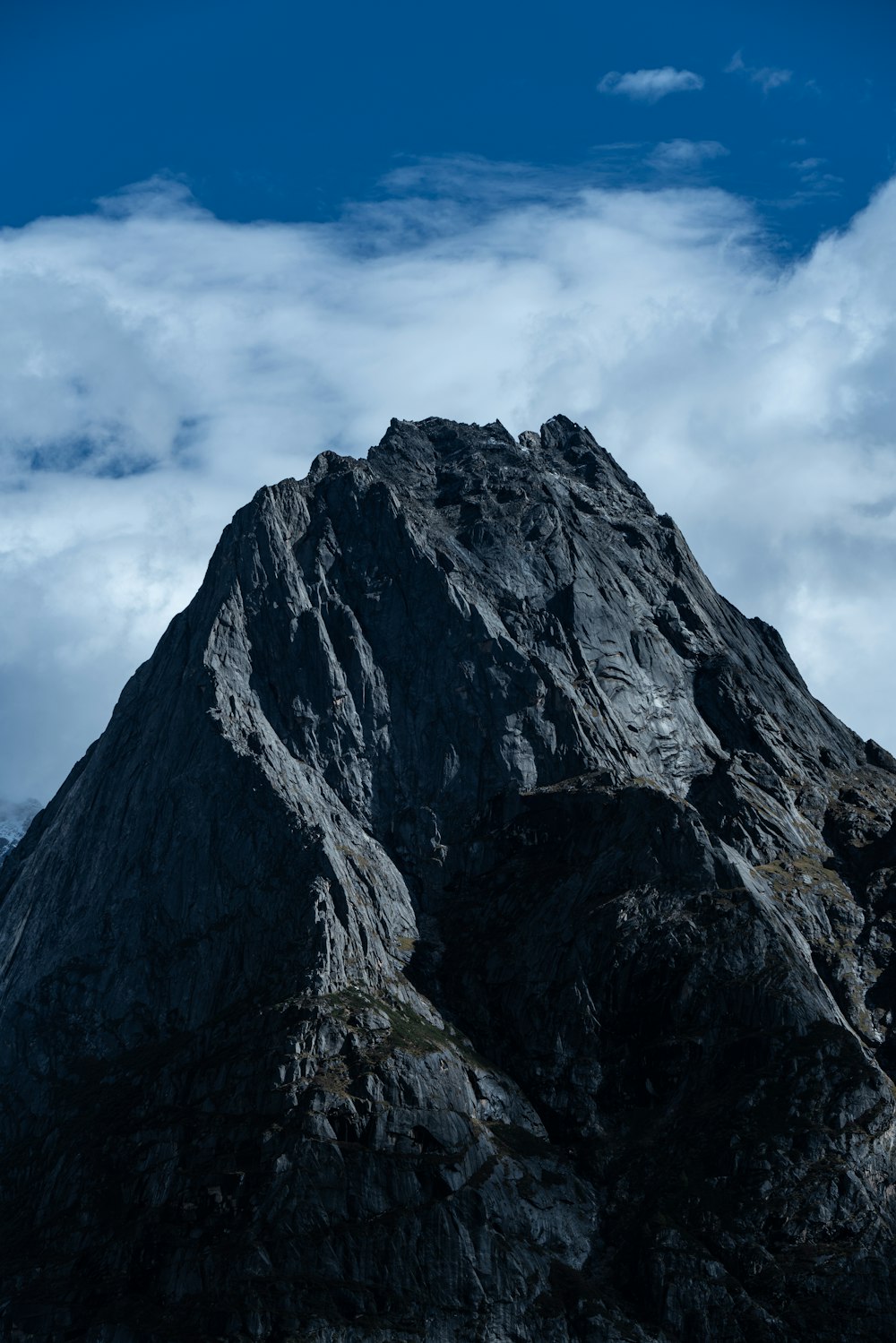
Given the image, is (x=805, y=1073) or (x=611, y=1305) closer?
(x=611, y=1305)

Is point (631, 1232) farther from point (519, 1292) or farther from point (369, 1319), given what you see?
point (369, 1319)

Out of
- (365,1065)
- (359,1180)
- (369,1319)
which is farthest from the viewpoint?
(365,1065)

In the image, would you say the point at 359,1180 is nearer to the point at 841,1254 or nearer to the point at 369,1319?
the point at 369,1319

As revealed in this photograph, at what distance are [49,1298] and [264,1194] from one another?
85.8 feet

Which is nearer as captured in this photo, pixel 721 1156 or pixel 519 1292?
pixel 519 1292

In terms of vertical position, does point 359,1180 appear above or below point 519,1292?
above

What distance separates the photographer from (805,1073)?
196625 mm

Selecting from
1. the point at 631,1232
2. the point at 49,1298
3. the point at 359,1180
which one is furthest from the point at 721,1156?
the point at 49,1298

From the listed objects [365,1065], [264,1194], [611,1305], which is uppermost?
[365,1065]

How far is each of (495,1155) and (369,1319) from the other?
27.1 m

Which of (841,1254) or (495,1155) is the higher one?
(495,1155)

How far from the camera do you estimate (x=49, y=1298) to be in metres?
183

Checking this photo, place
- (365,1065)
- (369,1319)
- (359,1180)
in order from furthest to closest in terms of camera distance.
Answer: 1. (365,1065)
2. (359,1180)
3. (369,1319)

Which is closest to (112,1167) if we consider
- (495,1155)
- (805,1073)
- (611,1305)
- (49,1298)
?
(49,1298)
